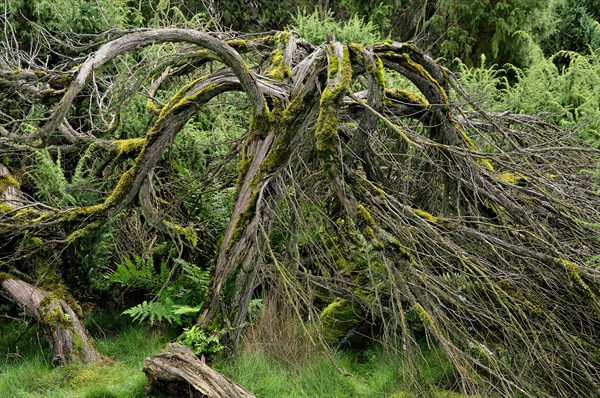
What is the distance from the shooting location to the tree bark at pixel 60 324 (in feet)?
18.0

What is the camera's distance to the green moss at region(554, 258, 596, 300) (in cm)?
409

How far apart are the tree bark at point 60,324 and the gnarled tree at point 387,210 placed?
64 cm

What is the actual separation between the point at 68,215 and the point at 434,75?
11.7 ft

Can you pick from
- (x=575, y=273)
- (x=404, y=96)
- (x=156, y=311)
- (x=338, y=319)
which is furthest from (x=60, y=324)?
(x=575, y=273)

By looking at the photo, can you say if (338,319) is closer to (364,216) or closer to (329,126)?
(364,216)

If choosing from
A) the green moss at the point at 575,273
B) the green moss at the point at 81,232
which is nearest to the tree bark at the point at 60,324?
the green moss at the point at 81,232

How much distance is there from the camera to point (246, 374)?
16.4 ft

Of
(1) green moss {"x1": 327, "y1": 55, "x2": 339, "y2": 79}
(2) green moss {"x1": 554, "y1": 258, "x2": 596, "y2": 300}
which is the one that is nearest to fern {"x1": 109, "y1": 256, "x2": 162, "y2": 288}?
(1) green moss {"x1": 327, "y1": 55, "x2": 339, "y2": 79}

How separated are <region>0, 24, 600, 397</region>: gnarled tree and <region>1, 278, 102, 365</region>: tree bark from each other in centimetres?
64

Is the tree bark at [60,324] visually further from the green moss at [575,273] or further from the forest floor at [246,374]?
the green moss at [575,273]

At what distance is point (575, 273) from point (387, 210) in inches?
51.3

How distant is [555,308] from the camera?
13.9ft

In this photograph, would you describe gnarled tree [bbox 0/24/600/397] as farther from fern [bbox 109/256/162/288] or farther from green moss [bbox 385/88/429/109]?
fern [bbox 109/256/162/288]

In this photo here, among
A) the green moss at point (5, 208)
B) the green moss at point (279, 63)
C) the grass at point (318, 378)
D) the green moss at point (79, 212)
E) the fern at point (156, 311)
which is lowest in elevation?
the grass at point (318, 378)
